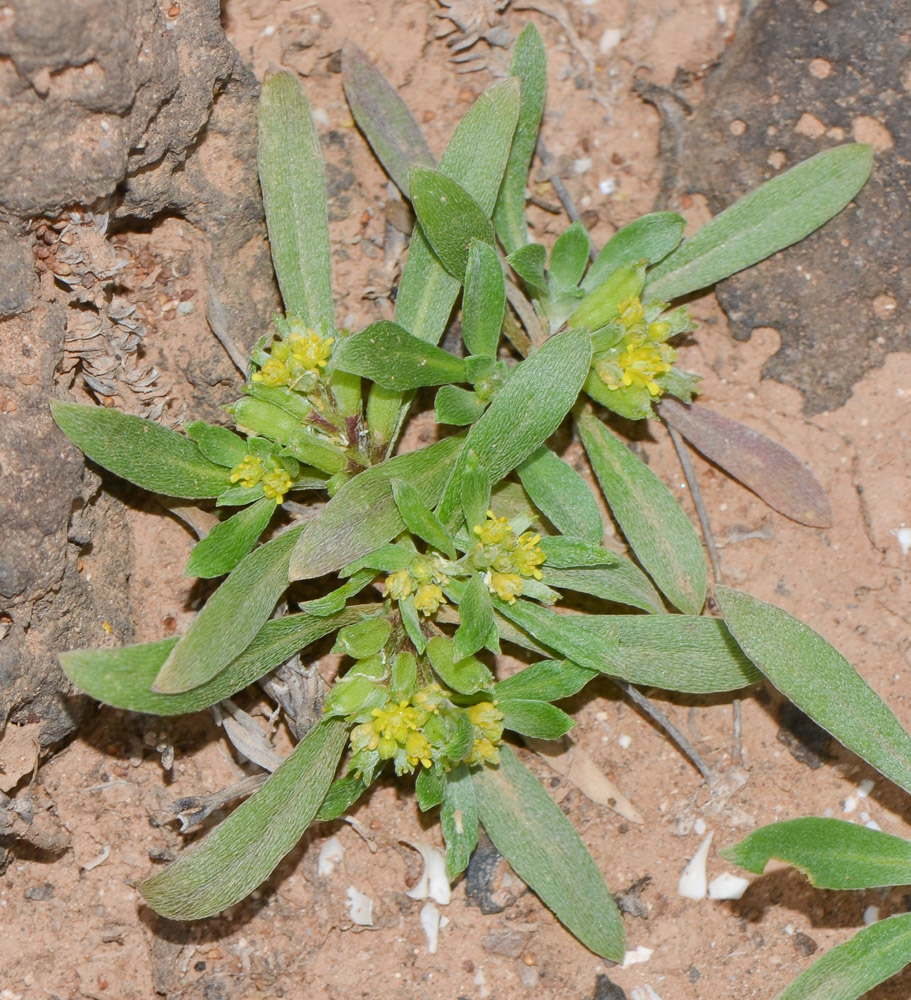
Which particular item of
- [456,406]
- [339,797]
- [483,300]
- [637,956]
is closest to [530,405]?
[456,406]

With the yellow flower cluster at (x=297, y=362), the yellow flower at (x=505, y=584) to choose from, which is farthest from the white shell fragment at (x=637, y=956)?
the yellow flower cluster at (x=297, y=362)

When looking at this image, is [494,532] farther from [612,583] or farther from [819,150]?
[819,150]

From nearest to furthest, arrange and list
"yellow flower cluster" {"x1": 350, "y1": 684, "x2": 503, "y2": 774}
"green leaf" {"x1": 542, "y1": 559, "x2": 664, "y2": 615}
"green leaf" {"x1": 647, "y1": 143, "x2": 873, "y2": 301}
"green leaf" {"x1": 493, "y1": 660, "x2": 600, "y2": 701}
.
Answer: "yellow flower cluster" {"x1": 350, "y1": 684, "x2": 503, "y2": 774}
"green leaf" {"x1": 493, "y1": 660, "x2": 600, "y2": 701}
"green leaf" {"x1": 542, "y1": 559, "x2": 664, "y2": 615}
"green leaf" {"x1": 647, "y1": 143, "x2": 873, "y2": 301}

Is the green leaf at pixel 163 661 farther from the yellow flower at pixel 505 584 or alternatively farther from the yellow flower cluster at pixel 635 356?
the yellow flower cluster at pixel 635 356

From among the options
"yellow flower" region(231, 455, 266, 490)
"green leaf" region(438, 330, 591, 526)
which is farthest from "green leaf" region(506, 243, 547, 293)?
"yellow flower" region(231, 455, 266, 490)

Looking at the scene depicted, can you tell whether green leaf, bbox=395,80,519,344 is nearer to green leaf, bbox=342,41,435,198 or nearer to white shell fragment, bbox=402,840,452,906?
green leaf, bbox=342,41,435,198

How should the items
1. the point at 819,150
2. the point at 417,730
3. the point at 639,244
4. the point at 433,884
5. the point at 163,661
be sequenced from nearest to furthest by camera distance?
1. the point at 163,661
2. the point at 417,730
3. the point at 433,884
4. the point at 639,244
5. the point at 819,150
